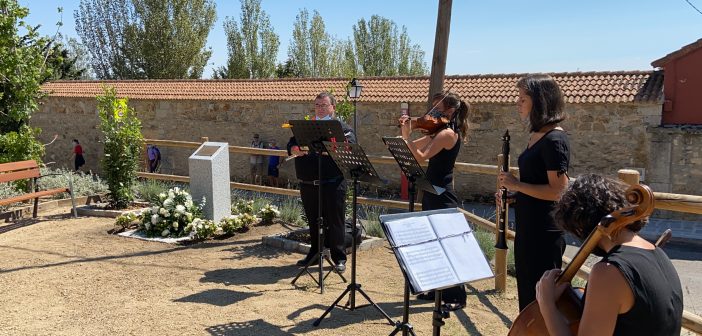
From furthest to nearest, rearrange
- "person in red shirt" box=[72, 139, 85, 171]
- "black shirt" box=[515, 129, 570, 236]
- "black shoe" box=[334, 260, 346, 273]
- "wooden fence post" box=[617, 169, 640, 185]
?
"person in red shirt" box=[72, 139, 85, 171]
"black shoe" box=[334, 260, 346, 273]
"wooden fence post" box=[617, 169, 640, 185]
"black shirt" box=[515, 129, 570, 236]

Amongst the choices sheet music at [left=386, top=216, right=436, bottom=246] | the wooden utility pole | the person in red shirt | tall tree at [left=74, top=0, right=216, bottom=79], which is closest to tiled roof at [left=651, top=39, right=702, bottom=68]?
the wooden utility pole

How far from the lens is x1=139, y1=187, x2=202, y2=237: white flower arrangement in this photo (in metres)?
7.82

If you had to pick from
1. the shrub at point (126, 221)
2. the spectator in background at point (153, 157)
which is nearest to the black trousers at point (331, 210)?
the shrub at point (126, 221)

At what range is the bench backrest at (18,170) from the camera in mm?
8391

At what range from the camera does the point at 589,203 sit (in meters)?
2.24

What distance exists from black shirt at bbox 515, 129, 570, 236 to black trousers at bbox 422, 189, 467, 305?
1287 millimetres

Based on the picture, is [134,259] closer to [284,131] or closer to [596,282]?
[596,282]

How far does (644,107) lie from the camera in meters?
Answer: 13.9

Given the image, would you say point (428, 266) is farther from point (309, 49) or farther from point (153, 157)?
point (309, 49)

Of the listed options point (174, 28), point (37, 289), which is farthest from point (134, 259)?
point (174, 28)

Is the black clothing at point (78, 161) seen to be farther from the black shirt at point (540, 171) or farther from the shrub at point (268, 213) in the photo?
the black shirt at point (540, 171)

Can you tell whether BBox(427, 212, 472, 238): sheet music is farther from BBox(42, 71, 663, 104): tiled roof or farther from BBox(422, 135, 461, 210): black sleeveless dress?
BBox(42, 71, 663, 104): tiled roof

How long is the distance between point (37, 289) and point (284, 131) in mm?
12407

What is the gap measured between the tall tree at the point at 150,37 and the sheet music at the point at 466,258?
3219 centimetres
